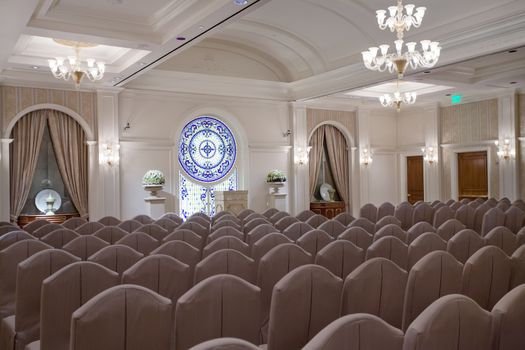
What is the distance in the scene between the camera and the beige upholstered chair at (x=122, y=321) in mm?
1961

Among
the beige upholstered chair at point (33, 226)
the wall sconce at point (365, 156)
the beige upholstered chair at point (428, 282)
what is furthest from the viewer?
the wall sconce at point (365, 156)

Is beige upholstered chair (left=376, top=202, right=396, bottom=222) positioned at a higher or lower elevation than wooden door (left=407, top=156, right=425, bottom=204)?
lower

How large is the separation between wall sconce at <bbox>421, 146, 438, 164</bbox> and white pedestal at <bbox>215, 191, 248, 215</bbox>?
583 cm

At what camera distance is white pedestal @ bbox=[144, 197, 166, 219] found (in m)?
10.3

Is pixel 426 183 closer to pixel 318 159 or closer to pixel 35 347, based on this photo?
pixel 318 159

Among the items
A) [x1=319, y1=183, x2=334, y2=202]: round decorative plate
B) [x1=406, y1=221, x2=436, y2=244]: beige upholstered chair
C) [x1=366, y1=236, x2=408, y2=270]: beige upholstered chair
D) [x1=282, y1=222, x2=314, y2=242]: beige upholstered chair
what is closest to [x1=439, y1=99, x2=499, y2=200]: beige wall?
[x1=319, y1=183, x2=334, y2=202]: round decorative plate

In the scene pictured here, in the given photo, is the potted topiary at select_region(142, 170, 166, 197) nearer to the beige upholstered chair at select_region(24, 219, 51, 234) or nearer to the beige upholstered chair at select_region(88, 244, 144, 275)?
the beige upholstered chair at select_region(24, 219, 51, 234)

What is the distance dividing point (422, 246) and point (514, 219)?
3.63 m

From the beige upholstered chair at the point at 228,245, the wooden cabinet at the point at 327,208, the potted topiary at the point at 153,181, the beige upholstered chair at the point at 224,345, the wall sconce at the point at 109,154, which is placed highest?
the wall sconce at the point at 109,154

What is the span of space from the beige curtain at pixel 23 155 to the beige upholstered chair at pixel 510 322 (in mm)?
9541

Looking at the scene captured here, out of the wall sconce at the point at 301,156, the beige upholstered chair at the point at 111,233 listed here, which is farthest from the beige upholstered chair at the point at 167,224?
the wall sconce at the point at 301,156

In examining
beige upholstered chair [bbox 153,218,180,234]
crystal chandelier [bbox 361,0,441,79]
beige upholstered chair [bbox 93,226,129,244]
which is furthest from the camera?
crystal chandelier [bbox 361,0,441,79]

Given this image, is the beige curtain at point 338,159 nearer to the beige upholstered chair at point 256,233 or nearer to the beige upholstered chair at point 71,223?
the beige upholstered chair at point 71,223

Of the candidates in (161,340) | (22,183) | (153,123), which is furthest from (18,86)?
(161,340)
